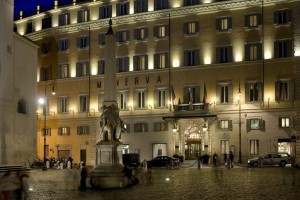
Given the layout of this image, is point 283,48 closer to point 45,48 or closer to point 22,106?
point 22,106

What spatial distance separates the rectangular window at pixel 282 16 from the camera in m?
50.8

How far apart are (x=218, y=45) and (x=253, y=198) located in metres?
33.7

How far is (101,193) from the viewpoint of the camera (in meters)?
24.4

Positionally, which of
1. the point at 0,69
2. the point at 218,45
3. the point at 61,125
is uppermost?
the point at 218,45

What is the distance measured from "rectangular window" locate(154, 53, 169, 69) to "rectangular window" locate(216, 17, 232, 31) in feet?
20.1

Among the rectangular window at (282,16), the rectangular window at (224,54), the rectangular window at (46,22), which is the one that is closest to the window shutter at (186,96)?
the rectangular window at (224,54)

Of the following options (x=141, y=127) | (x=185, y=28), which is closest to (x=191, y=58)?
(x=185, y=28)

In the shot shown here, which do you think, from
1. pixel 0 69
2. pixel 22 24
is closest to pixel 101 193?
pixel 0 69

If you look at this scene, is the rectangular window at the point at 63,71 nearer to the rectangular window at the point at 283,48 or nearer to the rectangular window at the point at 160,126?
the rectangular window at the point at 160,126

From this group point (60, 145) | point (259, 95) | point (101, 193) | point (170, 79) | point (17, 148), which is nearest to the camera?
point (101, 193)

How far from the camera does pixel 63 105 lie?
6103cm

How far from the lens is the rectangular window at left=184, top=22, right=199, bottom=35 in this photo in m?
54.9

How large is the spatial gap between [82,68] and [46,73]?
524cm

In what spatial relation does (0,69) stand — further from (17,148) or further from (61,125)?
(61,125)
